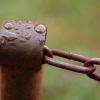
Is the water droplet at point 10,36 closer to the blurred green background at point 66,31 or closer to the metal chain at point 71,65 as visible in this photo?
the metal chain at point 71,65

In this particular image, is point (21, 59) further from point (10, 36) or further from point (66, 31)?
point (66, 31)

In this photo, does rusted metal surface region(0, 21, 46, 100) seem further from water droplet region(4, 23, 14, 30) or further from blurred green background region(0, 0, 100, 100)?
blurred green background region(0, 0, 100, 100)

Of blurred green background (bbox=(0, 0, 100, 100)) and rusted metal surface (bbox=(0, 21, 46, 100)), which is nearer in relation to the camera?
rusted metal surface (bbox=(0, 21, 46, 100))

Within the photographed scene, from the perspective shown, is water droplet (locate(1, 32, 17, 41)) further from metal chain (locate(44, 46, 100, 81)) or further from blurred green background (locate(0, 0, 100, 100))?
blurred green background (locate(0, 0, 100, 100))

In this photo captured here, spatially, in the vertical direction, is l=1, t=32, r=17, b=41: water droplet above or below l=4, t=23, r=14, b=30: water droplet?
below

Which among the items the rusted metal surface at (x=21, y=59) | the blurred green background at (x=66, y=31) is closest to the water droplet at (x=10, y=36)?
the rusted metal surface at (x=21, y=59)

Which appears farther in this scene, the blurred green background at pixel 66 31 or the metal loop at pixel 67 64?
the blurred green background at pixel 66 31

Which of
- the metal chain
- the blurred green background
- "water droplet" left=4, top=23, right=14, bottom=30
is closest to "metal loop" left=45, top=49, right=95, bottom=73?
the metal chain
